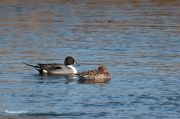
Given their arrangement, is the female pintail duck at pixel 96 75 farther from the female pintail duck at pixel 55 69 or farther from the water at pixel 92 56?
the female pintail duck at pixel 55 69

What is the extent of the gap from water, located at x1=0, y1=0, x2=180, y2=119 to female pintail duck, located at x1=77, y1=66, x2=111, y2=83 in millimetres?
184

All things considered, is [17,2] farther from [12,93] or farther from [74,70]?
[12,93]

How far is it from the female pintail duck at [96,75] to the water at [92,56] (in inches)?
7.2

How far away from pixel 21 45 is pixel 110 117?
30.0ft

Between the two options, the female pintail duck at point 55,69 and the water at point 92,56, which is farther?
the female pintail duck at point 55,69

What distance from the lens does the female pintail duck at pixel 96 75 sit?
14297 mm

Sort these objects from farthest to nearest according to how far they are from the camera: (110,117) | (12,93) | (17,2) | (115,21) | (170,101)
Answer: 1. (17,2)
2. (115,21)
3. (12,93)
4. (170,101)
5. (110,117)

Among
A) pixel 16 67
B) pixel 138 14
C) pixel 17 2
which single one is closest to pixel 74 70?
pixel 16 67

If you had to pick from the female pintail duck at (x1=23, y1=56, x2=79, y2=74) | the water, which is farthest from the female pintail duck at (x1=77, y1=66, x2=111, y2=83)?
the female pintail duck at (x1=23, y1=56, x2=79, y2=74)

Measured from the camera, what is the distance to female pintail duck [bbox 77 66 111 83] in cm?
1430

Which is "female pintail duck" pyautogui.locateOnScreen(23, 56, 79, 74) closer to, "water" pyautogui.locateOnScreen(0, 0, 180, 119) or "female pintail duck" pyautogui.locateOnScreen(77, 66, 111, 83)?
"water" pyautogui.locateOnScreen(0, 0, 180, 119)

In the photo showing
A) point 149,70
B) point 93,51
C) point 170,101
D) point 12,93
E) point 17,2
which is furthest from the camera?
point 17,2

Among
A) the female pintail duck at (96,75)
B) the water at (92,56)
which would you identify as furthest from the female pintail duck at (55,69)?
the female pintail duck at (96,75)

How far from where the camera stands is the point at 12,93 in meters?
12.5
